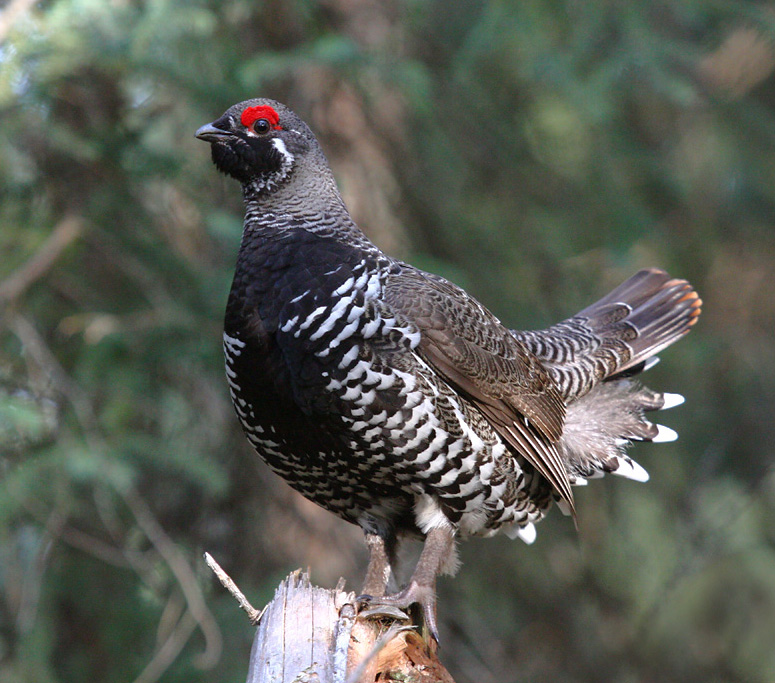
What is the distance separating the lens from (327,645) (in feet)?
9.66

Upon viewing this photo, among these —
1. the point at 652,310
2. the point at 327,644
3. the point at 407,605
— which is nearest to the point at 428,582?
the point at 407,605

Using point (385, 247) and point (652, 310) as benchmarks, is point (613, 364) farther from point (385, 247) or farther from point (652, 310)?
point (385, 247)

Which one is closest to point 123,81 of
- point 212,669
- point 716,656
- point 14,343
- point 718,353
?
point 14,343

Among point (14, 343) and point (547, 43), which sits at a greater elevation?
point (547, 43)

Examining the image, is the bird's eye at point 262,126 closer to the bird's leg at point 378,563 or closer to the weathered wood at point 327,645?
the bird's leg at point 378,563

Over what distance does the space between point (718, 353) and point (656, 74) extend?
2.43 m

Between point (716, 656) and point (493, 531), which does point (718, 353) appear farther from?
point (493, 531)

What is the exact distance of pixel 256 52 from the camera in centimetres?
613

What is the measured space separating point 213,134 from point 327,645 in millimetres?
2181

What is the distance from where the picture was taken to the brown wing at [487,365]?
368 cm

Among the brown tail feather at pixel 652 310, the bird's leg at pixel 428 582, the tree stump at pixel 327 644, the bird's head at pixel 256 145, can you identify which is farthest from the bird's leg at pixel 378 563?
the brown tail feather at pixel 652 310

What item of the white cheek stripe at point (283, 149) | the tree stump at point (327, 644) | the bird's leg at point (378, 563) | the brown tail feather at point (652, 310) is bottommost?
the bird's leg at point (378, 563)

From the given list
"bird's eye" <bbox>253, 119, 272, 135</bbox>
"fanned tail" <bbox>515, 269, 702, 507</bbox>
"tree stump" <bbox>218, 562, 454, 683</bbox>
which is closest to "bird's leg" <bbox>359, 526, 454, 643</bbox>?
"tree stump" <bbox>218, 562, 454, 683</bbox>

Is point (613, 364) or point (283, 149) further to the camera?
point (613, 364)
